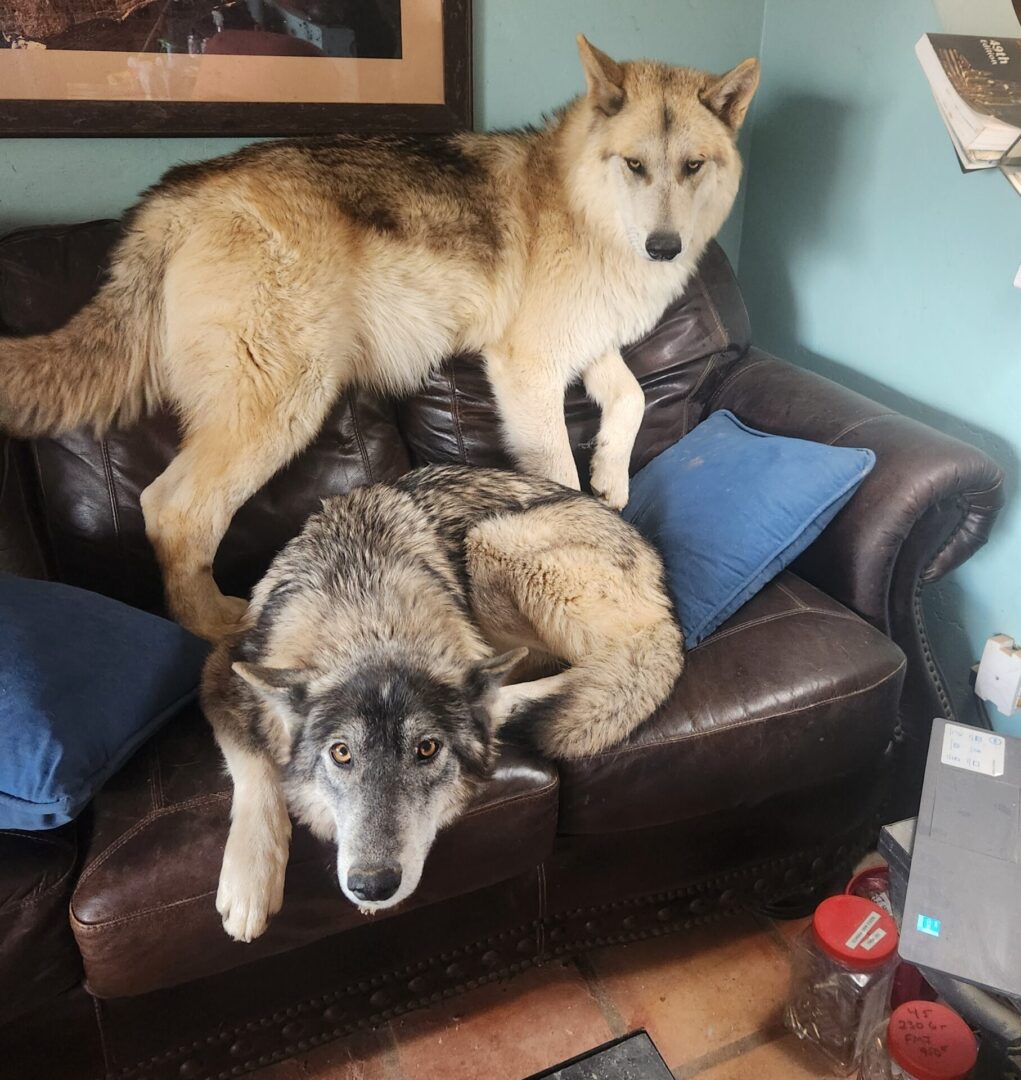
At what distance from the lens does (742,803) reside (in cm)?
180

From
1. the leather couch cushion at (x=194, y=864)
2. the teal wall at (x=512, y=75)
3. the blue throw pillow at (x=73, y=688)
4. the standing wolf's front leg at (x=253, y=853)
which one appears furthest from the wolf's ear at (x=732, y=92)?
the standing wolf's front leg at (x=253, y=853)

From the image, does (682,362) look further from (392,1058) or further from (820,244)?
(392,1058)

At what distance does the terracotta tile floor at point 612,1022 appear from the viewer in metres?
1.74

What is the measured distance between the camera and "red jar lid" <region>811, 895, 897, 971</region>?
1.60 meters

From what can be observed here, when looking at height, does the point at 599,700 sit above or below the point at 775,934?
above

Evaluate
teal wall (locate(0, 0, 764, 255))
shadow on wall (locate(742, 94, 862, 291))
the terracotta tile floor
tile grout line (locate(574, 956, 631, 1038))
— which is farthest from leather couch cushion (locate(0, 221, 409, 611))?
shadow on wall (locate(742, 94, 862, 291))

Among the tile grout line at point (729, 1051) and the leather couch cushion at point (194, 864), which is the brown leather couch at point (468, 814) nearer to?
the leather couch cushion at point (194, 864)

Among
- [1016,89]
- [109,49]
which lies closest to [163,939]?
[109,49]

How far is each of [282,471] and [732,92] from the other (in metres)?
1.54

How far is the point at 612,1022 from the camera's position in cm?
183

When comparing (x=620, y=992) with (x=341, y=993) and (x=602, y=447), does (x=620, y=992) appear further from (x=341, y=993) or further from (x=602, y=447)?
(x=602, y=447)

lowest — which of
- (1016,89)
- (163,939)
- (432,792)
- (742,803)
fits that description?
(742,803)

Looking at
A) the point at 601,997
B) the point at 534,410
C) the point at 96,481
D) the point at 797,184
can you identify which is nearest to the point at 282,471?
the point at 96,481

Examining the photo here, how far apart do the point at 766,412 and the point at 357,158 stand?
4.30 feet
